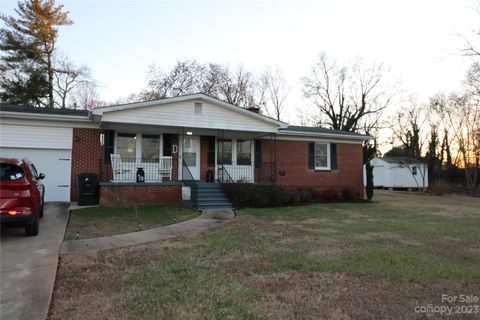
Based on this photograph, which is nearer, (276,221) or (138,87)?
(276,221)

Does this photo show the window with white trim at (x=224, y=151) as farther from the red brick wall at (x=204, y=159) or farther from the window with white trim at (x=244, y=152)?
the red brick wall at (x=204, y=159)

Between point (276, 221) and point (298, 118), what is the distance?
32.6m

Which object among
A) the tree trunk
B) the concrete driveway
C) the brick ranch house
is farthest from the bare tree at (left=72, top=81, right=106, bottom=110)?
the concrete driveway

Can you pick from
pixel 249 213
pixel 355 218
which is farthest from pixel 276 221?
pixel 355 218

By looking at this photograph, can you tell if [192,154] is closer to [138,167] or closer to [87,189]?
[138,167]

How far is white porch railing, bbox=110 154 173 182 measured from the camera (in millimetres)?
13992

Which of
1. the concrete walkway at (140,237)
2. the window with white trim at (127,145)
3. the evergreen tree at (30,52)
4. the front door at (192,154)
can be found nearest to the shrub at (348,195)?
the front door at (192,154)

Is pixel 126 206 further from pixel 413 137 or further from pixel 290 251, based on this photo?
pixel 413 137

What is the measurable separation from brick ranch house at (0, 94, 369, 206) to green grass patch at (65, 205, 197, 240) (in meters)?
1.34

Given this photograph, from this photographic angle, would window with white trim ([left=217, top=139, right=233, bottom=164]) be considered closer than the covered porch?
No

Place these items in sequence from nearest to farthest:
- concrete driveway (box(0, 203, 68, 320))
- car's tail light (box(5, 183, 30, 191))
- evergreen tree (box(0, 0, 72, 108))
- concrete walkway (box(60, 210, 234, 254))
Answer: concrete driveway (box(0, 203, 68, 320)) < concrete walkway (box(60, 210, 234, 254)) < car's tail light (box(5, 183, 30, 191)) < evergreen tree (box(0, 0, 72, 108))

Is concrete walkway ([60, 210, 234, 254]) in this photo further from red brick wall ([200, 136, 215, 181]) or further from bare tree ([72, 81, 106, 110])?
bare tree ([72, 81, 106, 110])

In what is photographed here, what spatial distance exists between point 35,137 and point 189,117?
588cm

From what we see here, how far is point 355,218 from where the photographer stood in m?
11.5
